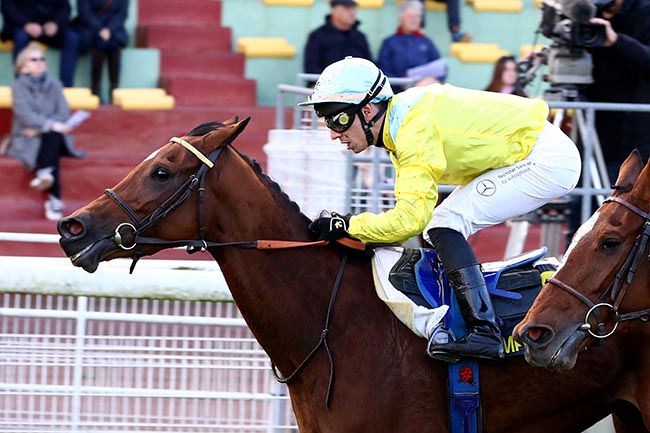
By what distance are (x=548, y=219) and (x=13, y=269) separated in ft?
9.37

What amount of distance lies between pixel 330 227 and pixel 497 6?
903 cm

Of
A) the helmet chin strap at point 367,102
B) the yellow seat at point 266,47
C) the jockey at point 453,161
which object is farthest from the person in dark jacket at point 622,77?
the yellow seat at point 266,47

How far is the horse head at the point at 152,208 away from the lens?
4.64m

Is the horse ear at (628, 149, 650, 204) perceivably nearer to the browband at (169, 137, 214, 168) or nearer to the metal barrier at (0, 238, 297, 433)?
the browband at (169, 137, 214, 168)

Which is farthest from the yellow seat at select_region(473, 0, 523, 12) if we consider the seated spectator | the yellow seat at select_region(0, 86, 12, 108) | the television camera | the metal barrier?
the metal barrier

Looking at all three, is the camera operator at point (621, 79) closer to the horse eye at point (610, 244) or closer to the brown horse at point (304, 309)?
the brown horse at point (304, 309)

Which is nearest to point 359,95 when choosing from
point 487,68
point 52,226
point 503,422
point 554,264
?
point 554,264

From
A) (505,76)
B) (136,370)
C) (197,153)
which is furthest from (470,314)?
(505,76)

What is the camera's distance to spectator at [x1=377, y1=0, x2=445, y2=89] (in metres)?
11.1

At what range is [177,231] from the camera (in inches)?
186

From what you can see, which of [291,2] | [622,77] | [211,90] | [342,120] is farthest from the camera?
[291,2]

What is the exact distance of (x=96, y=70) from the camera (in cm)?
1188

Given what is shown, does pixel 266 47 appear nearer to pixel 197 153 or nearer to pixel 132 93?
pixel 132 93

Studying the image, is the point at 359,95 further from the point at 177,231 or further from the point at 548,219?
the point at 548,219
